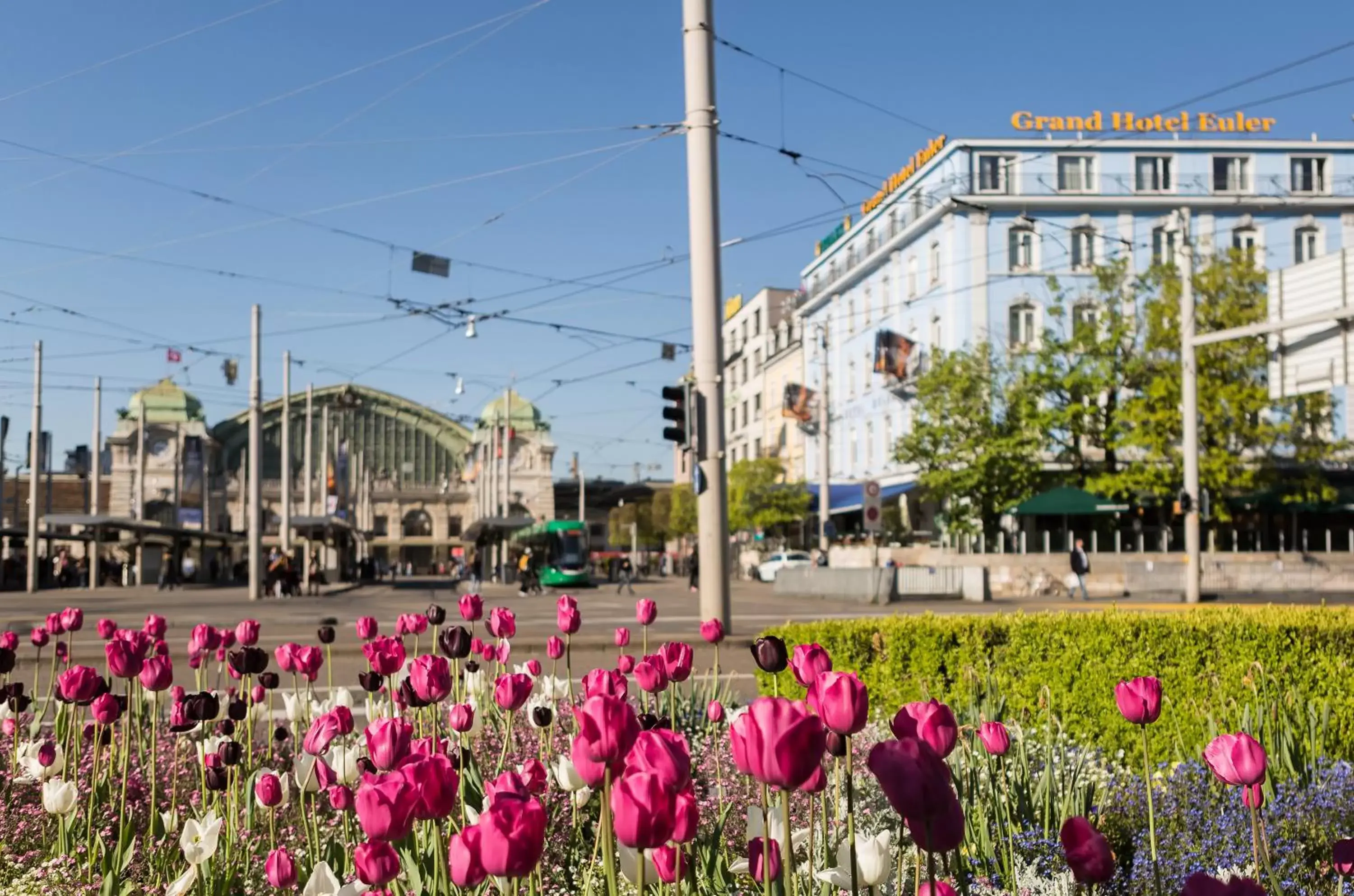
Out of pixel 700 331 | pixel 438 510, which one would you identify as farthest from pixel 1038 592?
pixel 438 510

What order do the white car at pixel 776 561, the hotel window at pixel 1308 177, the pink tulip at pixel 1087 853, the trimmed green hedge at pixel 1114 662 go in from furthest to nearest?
the white car at pixel 776 561 < the hotel window at pixel 1308 177 < the trimmed green hedge at pixel 1114 662 < the pink tulip at pixel 1087 853

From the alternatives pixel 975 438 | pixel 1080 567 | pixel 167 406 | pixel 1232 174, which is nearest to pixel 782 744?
pixel 1080 567

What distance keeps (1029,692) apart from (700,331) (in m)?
7.91

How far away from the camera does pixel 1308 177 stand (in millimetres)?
49688

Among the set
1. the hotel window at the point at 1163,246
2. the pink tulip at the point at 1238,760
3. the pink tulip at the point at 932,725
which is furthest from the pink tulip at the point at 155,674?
the hotel window at the point at 1163,246

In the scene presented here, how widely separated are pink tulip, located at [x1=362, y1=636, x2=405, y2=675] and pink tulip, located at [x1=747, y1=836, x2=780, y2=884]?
6.73 feet

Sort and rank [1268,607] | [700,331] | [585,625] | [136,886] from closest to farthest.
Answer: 1. [136,886]
2. [1268,607]
3. [700,331]
4. [585,625]

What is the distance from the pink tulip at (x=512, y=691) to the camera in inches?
149

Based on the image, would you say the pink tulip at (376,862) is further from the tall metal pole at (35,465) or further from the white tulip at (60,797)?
the tall metal pole at (35,465)

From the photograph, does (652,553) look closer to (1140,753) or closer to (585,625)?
(585,625)

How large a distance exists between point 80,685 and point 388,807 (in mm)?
2229

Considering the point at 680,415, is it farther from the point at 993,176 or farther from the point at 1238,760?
the point at 993,176

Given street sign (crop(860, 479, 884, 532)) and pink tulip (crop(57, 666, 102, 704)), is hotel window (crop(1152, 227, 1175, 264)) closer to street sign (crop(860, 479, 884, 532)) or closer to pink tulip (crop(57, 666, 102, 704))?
street sign (crop(860, 479, 884, 532))

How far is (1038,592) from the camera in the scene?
41125mm
